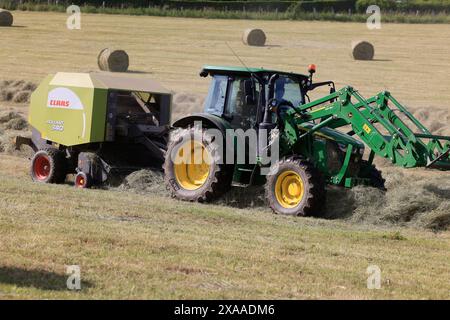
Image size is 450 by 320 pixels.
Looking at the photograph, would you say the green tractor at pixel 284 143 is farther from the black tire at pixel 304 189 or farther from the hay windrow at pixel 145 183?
the hay windrow at pixel 145 183

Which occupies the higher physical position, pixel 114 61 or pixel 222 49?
pixel 222 49

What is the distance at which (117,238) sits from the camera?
9.52 meters

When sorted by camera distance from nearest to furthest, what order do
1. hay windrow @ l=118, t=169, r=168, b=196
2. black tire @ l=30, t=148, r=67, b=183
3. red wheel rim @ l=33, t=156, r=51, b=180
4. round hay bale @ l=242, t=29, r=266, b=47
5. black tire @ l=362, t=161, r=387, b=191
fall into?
black tire @ l=362, t=161, r=387, b=191
hay windrow @ l=118, t=169, r=168, b=196
black tire @ l=30, t=148, r=67, b=183
red wheel rim @ l=33, t=156, r=51, b=180
round hay bale @ l=242, t=29, r=266, b=47

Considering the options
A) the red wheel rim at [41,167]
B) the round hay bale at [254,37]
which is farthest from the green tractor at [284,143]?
the round hay bale at [254,37]

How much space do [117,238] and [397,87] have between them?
19870mm

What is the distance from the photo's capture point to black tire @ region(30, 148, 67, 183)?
15164 millimetres

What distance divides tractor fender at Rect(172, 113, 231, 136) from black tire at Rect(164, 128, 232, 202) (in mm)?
174

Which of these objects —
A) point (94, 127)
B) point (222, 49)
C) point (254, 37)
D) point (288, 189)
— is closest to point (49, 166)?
point (94, 127)

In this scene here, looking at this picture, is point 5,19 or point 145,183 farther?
point 5,19

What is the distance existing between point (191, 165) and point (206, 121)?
728mm

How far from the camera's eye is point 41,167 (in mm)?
15531

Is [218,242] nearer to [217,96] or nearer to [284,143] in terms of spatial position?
[284,143]

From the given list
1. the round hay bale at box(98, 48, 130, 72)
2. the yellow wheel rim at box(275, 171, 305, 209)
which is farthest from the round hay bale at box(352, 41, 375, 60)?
the yellow wheel rim at box(275, 171, 305, 209)

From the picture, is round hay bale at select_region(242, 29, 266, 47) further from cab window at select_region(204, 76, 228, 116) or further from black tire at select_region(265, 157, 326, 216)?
black tire at select_region(265, 157, 326, 216)
